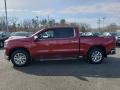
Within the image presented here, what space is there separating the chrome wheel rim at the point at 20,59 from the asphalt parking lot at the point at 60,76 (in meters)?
0.35

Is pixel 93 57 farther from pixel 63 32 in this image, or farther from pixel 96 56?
pixel 63 32

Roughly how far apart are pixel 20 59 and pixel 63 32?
2419 millimetres

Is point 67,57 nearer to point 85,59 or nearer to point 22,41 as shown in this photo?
point 85,59

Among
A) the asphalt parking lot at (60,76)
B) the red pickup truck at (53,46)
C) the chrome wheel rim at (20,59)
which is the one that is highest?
the red pickup truck at (53,46)

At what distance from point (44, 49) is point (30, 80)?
3192mm

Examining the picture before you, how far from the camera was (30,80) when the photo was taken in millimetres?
9031

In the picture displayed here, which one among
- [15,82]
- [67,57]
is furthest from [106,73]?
[15,82]

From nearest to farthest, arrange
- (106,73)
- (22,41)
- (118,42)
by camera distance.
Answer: (106,73) → (22,41) → (118,42)

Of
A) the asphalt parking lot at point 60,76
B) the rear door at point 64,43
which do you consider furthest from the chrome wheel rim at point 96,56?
the rear door at point 64,43

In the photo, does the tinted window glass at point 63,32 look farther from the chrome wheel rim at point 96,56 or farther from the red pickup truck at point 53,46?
the chrome wheel rim at point 96,56

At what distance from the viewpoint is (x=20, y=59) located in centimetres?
1200

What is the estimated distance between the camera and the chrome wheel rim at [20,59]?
39.4 feet

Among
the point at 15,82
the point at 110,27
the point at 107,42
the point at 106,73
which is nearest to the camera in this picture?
the point at 15,82

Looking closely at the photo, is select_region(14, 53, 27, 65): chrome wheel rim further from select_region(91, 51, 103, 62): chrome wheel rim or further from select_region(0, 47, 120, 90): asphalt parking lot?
select_region(91, 51, 103, 62): chrome wheel rim
